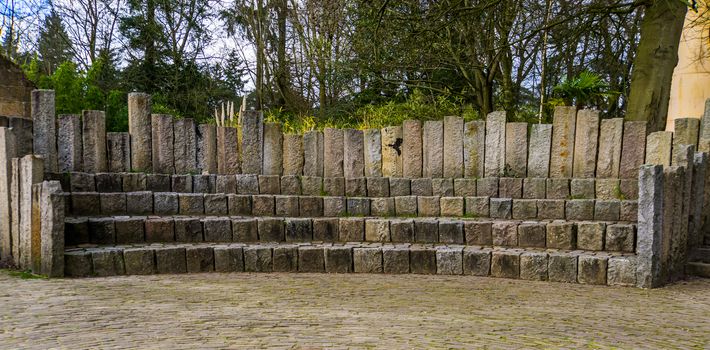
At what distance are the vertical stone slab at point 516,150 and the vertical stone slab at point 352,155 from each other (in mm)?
1822

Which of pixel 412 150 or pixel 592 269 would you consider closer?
pixel 592 269

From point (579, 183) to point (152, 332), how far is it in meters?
5.12

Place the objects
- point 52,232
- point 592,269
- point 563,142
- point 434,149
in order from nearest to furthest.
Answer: point 52,232 < point 592,269 < point 563,142 < point 434,149

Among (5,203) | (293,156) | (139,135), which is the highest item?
(139,135)

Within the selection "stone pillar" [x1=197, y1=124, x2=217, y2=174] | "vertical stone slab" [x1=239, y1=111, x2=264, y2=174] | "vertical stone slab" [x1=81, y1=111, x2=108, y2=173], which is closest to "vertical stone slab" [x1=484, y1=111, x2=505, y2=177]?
"vertical stone slab" [x1=239, y1=111, x2=264, y2=174]

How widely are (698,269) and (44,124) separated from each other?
739 cm

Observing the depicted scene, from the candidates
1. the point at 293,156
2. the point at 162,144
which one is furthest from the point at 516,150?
the point at 162,144

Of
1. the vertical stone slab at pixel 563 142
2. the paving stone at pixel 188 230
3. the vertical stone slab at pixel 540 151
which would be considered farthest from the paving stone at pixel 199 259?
the vertical stone slab at pixel 563 142

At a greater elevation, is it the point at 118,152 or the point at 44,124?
the point at 44,124

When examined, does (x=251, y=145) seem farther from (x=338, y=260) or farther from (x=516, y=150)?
(x=516, y=150)

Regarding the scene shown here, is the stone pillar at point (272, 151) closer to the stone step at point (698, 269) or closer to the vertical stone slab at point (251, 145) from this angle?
the vertical stone slab at point (251, 145)

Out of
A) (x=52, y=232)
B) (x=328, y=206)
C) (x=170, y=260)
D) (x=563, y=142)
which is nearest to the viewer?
(x=52, y=232)

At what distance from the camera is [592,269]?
6.07 metres

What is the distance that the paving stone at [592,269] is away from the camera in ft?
19.8
